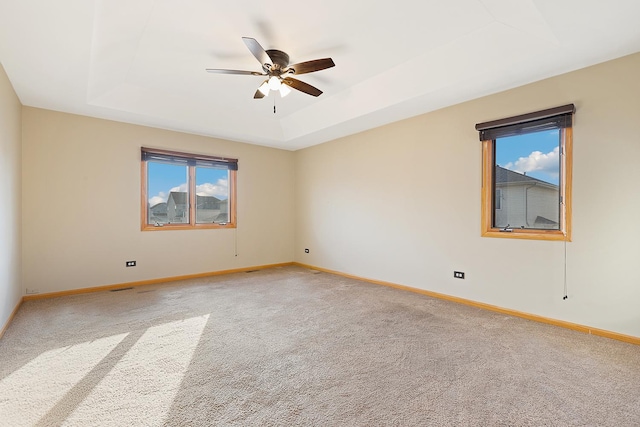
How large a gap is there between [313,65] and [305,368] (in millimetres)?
2568

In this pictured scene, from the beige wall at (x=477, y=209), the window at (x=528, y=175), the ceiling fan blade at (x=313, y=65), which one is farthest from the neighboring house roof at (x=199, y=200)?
the window at (x=528, y=175)

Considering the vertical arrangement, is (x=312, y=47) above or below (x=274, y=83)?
above

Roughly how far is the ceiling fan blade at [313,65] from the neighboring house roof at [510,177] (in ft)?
7.79

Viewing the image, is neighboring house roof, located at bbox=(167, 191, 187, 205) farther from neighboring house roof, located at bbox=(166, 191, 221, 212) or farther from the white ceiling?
the white ceiling

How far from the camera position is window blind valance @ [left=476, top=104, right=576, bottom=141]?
302cm

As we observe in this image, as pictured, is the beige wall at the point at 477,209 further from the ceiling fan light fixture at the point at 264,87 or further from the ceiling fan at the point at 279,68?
the ceiling fan light fixture at the point at 264,87

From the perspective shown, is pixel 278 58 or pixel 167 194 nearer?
pixel 278 58

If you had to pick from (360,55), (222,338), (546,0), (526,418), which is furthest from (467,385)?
(360,55)

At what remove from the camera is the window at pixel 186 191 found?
194 inches

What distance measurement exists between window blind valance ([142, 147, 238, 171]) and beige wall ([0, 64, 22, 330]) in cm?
149

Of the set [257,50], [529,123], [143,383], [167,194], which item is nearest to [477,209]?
[529,123]

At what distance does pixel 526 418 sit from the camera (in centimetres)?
172

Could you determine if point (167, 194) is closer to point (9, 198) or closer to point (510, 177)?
point (9, 198)

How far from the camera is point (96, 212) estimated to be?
14.5 ft
